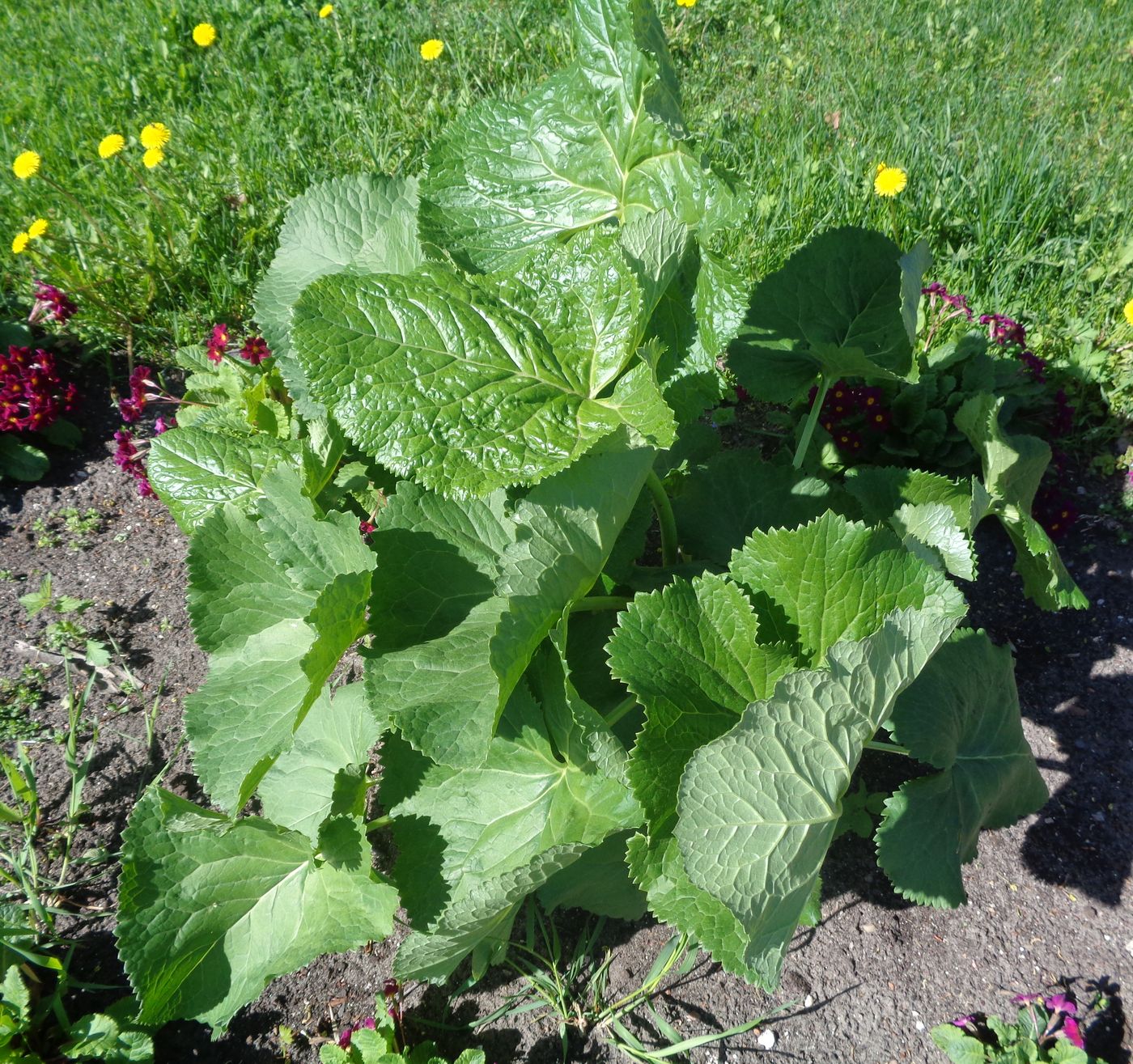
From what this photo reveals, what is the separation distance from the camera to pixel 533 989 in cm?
195

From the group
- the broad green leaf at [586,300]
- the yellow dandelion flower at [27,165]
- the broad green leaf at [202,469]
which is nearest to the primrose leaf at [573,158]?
the broad green leaf at [586,300]

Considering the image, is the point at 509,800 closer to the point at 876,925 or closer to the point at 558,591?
the point at 558,591

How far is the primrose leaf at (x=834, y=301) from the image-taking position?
208 cm

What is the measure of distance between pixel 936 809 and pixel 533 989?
0.92 metres

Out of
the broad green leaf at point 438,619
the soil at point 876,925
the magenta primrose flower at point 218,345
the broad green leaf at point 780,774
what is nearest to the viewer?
the broad green leaf at point 780,774

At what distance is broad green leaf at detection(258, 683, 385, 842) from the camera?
180cm

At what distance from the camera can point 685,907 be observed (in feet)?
4.75

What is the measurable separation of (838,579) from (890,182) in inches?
81.3

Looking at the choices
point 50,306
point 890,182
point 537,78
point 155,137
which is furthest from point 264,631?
point 537,78

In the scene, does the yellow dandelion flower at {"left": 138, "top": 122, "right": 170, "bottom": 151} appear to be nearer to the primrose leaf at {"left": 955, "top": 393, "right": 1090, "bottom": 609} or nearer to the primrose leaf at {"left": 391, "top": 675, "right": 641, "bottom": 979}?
the primrose leaf at {"left": 391, "top": 675, "right": 641, "bottom": 979}

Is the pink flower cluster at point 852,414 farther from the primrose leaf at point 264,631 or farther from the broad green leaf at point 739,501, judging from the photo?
the primrose leaf at point 264,631

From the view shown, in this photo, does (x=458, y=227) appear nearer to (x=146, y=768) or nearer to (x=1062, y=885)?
(x=146, y=768)

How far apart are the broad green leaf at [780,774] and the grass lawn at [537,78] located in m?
2.08

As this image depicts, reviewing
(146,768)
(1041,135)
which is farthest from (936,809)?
(1041,135)
